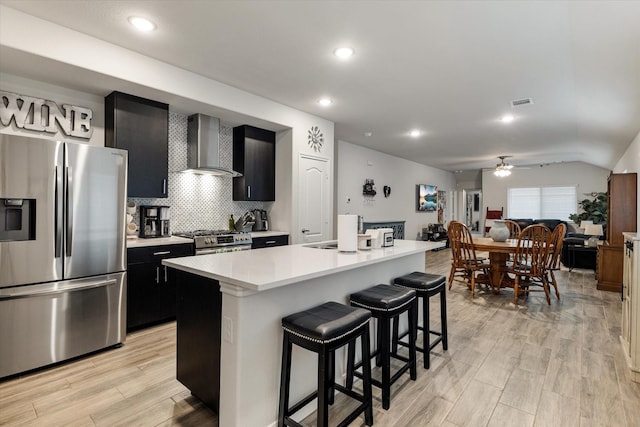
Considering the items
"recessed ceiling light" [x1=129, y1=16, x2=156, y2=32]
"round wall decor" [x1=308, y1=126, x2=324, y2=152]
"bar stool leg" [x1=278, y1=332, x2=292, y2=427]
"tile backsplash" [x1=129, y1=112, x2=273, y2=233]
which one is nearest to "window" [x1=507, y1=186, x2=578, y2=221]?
"round wall decor" [x1=308, y1=126, x2=324, y2=152]

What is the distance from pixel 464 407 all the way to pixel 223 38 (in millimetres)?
3284

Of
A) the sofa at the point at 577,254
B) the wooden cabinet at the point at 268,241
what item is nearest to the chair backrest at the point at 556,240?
the sofa at the point at 577,254

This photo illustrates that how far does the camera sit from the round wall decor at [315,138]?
4.87m

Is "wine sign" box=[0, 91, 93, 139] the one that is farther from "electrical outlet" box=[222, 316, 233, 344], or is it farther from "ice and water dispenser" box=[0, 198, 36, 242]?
"electrical outlet" box=[222, 316, 233, 344]

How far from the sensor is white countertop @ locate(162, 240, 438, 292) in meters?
1.57

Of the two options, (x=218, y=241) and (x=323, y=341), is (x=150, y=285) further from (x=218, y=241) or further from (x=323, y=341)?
(x=323, y=341)

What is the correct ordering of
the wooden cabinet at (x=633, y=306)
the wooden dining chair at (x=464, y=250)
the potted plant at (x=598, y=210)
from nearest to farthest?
1. the wooden cabinet at (x=633, y=306)
2. the wooden dining chair at (x=464, y=250)
3. the potted plant at (x=598, y=210)

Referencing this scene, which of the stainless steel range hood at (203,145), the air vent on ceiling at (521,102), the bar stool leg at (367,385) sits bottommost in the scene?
the bar stool leg at (367,385)

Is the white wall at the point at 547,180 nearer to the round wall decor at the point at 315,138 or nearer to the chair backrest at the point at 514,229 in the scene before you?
the chair backrest at the point at 514,229

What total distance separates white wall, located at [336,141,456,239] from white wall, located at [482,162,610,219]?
5.09 ft

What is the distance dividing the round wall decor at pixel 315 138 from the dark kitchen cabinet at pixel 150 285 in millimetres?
2376

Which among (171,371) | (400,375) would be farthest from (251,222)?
(400,375)

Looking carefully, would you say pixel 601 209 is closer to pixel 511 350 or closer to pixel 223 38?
pixel 511 350

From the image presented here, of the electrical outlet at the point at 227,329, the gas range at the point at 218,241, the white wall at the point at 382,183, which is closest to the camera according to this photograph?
the electrical outlet at the point at 227,329
